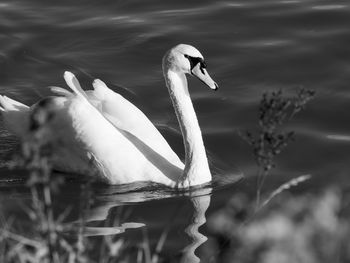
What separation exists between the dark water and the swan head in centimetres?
112

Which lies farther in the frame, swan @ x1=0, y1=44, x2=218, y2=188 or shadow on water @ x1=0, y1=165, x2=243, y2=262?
swan @ x1=0, y1=44, x2=218, y2=188

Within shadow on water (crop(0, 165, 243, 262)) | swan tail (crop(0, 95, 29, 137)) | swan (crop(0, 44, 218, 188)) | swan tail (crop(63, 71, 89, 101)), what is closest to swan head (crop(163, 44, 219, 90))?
swan (crop(0, 44, 218, 188))

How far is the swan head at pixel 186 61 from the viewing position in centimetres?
848

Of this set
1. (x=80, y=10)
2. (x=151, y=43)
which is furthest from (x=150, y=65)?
(x=80, y=10)

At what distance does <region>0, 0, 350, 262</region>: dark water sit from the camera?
8461 millimetres

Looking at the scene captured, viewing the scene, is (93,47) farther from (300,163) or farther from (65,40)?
(300,163)

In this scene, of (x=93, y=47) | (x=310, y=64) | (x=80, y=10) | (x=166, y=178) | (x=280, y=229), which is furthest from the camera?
(x=80, y=10)

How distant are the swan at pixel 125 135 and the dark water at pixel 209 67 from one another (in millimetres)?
240

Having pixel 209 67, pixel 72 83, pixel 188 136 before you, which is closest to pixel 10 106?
pixel 72 83

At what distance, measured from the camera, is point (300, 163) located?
354 inches

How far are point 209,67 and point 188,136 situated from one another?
9.87ft

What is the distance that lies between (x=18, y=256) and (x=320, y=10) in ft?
29.2

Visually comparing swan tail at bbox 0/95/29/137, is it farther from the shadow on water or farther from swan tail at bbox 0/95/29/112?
the shadow on water

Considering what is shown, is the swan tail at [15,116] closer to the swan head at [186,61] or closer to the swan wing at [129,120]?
the swan wing at [129,120]
